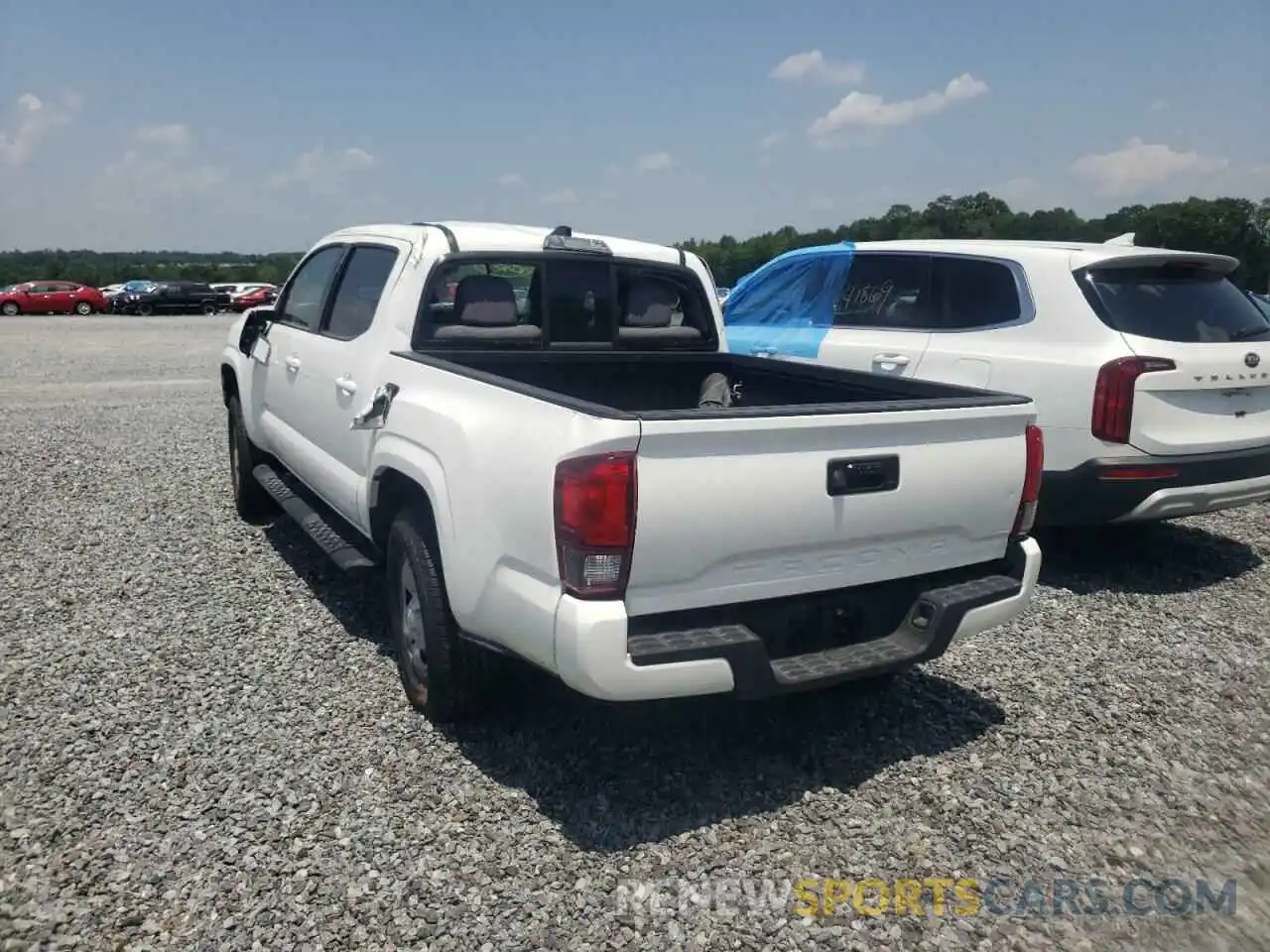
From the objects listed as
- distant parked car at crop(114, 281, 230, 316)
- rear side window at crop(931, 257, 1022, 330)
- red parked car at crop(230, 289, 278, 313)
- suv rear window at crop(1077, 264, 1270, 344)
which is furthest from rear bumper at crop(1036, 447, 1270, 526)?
distant parked car at crop(114, 281, 230, 316)

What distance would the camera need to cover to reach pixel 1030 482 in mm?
3633

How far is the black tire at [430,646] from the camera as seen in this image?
3555mm

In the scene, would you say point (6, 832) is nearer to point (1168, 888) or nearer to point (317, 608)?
point (317, 608)

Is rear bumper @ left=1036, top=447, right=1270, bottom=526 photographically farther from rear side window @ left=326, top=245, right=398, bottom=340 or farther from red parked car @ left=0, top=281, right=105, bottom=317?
red parked car @ left=0, top=281, right=105, bottom=317

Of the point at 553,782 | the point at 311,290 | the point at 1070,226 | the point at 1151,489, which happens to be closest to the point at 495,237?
the point at 311,290

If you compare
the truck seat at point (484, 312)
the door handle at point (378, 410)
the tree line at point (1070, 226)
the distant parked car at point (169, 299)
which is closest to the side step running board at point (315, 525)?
the door handle at point (378, 410)

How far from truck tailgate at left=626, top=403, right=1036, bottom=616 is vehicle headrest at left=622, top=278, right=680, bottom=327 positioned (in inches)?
83.7

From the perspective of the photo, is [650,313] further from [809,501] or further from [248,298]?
[248,298]

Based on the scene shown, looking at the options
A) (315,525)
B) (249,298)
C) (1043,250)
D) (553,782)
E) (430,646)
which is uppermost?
(1043,250)

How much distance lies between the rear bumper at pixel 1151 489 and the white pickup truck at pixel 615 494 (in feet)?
5.95

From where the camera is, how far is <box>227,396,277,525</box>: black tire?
21.2ft

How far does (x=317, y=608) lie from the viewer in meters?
5.07

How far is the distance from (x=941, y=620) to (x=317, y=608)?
3159 mm

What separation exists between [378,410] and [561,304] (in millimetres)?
1243
